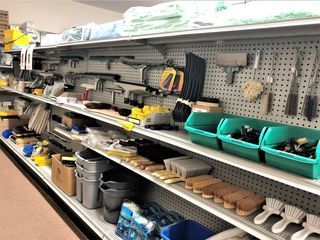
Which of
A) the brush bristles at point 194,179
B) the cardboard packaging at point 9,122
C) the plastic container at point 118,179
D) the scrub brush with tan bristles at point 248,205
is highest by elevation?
the brush bristles at point 194,179

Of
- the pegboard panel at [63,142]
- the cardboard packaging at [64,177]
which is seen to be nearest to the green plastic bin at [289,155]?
the cardboard packaging at [64,177]

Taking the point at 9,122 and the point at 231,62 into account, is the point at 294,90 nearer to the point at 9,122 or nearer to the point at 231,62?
the point at 231,62

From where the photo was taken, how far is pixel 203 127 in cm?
148

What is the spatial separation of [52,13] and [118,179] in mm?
4150

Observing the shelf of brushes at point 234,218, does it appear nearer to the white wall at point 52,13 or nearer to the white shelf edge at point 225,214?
the white shelf edge at point 225,214

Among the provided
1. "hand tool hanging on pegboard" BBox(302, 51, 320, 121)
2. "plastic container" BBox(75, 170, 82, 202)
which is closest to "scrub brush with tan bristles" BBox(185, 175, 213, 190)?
"hand tool hanging on pegboard" BBox(302, 51, 320, 121)

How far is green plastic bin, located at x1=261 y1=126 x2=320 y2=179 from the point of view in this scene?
37.6 inches

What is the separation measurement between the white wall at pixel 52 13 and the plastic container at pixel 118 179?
3899mm

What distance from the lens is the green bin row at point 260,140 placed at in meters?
0.98

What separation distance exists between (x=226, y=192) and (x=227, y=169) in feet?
1.04

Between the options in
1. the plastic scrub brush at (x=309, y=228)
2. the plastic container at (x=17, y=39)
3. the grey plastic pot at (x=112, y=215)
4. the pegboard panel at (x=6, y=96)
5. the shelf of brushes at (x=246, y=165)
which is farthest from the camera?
the pegboard panel at (x=6, y=96)

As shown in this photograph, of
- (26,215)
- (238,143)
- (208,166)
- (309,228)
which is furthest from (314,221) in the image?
(26,215)

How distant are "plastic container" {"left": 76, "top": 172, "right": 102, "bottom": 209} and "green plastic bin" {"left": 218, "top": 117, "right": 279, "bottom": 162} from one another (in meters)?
1.39

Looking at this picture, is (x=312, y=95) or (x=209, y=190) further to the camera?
(x=209, y=190)
